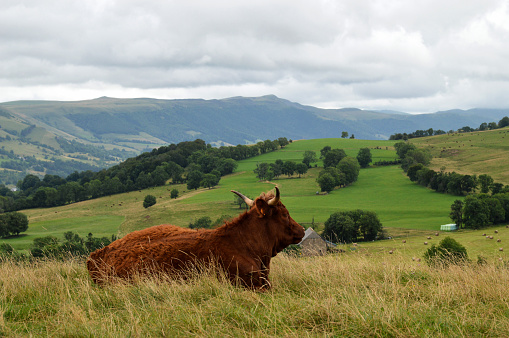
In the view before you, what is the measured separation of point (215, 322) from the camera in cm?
521

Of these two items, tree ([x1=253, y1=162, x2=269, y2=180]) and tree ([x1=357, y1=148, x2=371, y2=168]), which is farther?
tree ([x1=357, y1=148, x2=371, y2=168])

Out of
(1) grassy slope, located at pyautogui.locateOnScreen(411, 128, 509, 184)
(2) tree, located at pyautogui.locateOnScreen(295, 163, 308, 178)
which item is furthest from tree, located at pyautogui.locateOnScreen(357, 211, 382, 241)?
(2) tree, located at pyautogui.locateOnScreen(295, 163, 308, 178)

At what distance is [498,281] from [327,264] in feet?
11.3

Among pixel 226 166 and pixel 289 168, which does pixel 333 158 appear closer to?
pixel 289 168

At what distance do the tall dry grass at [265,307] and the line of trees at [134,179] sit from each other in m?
145

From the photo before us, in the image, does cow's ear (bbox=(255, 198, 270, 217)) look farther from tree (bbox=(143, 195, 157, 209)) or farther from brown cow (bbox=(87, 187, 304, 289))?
tree (bbox=(143, 195, 157, 209))

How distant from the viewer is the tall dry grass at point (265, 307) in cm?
498

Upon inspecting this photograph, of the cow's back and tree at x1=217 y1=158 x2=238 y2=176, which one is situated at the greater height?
the cow's back

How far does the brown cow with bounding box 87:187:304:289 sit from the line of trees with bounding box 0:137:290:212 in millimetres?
144452

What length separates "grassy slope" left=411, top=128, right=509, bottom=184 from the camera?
436 ft

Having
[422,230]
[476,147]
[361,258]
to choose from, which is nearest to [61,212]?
[422,230]

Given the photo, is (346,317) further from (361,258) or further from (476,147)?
(476,147)

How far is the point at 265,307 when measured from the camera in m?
5.80

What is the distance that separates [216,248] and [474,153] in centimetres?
17349
